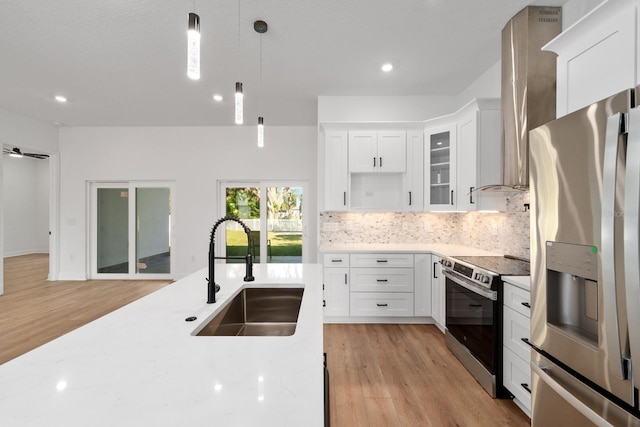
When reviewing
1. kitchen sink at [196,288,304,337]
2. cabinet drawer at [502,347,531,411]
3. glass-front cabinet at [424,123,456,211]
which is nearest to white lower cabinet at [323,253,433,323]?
glass-front cabinet at [424,123,456,211]

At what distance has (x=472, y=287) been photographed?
2.36 m

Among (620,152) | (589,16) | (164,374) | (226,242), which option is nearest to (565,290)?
(620,152)

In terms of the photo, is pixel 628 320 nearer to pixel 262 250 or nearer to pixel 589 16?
pixel 589 16

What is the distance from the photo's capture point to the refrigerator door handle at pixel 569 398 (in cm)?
116

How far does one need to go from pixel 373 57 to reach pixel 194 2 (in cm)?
169

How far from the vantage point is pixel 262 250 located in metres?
5.39

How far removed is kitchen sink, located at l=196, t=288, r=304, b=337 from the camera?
5.79 feet

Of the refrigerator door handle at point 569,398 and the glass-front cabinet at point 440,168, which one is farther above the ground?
the glass-front cabinet at point 440,168

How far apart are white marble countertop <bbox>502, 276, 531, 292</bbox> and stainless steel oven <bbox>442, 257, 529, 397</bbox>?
2.8 inches

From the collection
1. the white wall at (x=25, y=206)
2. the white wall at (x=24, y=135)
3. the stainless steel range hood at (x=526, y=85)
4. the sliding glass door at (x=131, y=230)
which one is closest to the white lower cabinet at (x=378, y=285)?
the stainless steel range hood at (x=526, y=85)

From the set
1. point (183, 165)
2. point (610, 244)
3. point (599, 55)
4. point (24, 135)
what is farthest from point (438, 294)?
point (24, 135)

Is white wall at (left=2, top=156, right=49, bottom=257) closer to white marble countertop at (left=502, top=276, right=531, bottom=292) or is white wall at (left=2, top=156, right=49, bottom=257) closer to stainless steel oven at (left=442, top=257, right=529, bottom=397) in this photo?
stainless steel oven at (left=442, top=257, right=529, bottom=397)

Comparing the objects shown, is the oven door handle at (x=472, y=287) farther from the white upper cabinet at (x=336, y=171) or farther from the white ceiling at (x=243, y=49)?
the white ceiling at (x=243, y=49)

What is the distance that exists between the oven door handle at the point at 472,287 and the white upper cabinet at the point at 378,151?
1.54 meters
